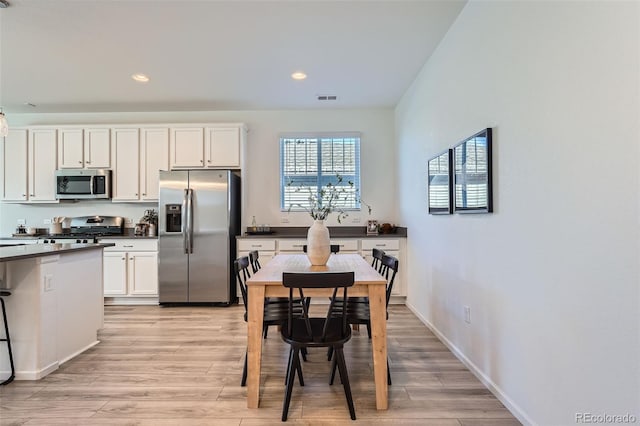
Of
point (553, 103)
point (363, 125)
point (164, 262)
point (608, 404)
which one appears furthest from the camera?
point (363, 125)

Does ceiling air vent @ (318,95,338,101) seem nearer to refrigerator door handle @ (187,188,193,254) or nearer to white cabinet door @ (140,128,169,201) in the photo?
refrigerator door handle @ (187,188,193,254)

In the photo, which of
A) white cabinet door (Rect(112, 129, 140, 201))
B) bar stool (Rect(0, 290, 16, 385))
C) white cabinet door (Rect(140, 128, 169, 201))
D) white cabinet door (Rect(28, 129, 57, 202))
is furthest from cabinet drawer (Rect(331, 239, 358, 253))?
white cabinet door (Rect(28, 129, 57, 202))

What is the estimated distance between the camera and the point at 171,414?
191cm

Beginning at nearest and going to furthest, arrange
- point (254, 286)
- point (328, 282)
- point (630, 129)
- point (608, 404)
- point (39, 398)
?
point (630, 129)
point (608, 404)
point (328, 282)
point (254, 286)
point (39, 398)

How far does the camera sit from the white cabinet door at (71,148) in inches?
182

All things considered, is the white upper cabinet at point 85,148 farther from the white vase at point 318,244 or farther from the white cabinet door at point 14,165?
the white vase at point 318,244

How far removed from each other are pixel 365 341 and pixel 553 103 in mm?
2379

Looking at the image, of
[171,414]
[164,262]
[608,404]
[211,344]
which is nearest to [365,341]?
[211,344]

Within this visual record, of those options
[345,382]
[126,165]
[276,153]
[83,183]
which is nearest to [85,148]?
[83,183]

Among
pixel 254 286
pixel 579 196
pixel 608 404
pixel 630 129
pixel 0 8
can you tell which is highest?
pixel 0 8

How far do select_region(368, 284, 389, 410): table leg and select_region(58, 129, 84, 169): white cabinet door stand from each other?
4793 millimetres

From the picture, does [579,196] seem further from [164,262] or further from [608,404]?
[164,262]

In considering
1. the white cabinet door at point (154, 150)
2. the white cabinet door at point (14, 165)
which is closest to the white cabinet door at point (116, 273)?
the white cabinet door at point (154, 150)

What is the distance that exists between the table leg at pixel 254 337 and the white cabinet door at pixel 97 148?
395cm
